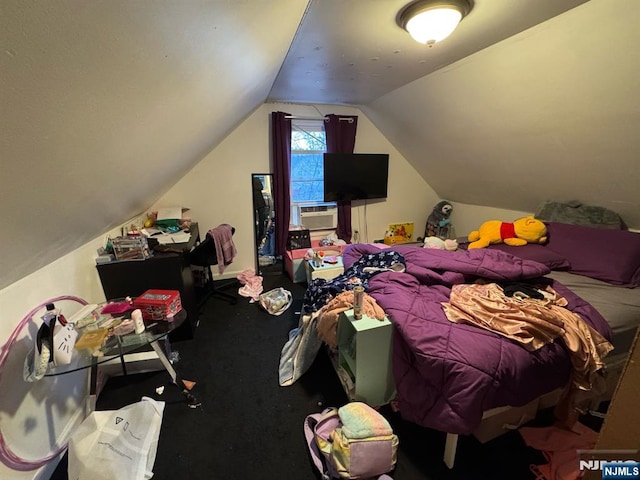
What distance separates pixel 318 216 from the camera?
3.85m

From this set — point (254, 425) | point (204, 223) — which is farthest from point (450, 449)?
point (204, 223)

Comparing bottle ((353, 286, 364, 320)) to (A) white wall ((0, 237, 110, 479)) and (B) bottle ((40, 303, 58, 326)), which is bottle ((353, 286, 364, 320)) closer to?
(B) bottle ((40, 303, 58, 326))

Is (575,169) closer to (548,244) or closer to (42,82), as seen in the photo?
(548,244)

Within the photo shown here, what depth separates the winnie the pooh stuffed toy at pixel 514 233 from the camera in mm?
2590

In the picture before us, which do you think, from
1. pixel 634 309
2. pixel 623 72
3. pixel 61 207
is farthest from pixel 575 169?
pixel 61 207

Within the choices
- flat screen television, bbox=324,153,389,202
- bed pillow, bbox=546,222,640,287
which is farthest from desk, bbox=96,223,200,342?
bed pillow, bbox=546,222,640,287

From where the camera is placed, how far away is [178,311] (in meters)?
1.79

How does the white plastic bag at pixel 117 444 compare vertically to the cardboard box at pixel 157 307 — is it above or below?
below

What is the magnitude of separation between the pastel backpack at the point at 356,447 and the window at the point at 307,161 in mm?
2805

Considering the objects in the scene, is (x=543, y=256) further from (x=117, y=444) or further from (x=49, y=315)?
(x=49, y=315)

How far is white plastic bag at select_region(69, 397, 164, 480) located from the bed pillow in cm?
322

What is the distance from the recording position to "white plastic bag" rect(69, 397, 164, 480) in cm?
128

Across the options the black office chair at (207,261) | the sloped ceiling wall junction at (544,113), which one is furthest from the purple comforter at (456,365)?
the black office chair at (207,261)

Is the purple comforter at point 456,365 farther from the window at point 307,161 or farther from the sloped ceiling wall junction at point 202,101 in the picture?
the window at point 307,161
